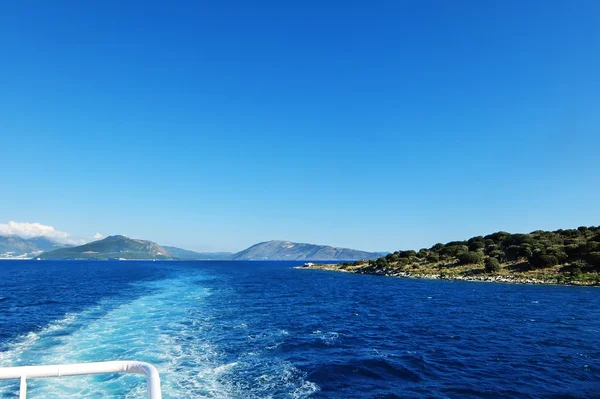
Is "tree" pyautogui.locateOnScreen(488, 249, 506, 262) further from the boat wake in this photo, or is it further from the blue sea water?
the boat wake

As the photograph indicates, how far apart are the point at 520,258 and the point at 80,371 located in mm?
102354

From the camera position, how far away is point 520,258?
85750 millimetres

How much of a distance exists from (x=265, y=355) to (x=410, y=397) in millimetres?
10058

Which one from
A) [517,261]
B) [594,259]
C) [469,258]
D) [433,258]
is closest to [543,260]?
[594,259]

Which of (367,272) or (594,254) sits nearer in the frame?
(594,254)

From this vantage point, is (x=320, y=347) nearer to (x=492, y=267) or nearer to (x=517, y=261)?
(x=492, y=267)

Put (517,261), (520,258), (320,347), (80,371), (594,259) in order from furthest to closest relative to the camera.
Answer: (520,258) < (517,261) < (594,259) < (320,347) < (80,371)

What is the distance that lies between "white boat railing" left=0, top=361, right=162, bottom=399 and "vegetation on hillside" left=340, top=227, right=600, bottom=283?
8264 cm

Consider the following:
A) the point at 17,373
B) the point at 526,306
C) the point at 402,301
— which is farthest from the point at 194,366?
the point at 526,306

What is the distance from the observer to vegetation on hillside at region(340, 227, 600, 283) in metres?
70.0

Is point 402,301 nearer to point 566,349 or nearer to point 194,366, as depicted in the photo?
point 566,349

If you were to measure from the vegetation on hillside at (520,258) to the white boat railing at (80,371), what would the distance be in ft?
271

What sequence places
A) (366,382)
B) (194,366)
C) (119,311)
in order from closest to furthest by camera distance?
(366,382)
(194,366)
(119,311)

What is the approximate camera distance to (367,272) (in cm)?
11588
